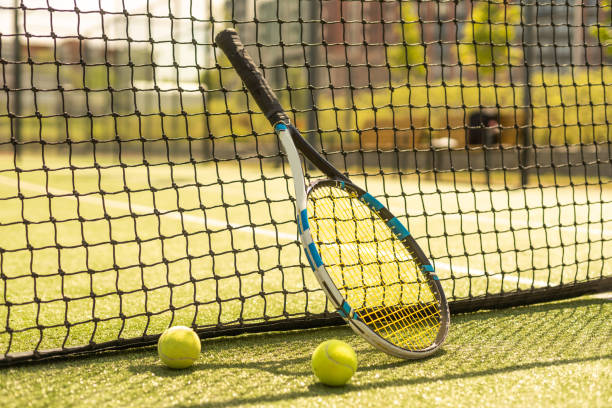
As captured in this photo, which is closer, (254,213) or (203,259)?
(203,259)

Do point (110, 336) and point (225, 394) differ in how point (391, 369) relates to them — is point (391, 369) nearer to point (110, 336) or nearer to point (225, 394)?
point (225, 394)

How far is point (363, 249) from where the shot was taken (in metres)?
2.13

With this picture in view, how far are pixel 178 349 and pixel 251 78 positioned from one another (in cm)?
87

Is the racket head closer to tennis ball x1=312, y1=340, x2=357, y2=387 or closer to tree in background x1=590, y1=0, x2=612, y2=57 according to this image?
tennis ball x1=312, y1=340, x2=357, y2=387

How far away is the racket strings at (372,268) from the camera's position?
6.52ft

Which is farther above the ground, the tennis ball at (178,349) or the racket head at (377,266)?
the racket head at (377,266)

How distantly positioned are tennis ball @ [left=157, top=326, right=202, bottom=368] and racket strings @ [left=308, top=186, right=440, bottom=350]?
430 mm

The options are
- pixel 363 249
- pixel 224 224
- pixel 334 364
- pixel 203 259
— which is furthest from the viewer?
pixel 224 224

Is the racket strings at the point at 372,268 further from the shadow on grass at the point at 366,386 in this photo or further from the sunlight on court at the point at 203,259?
the sunlight on court at the point at 203,259

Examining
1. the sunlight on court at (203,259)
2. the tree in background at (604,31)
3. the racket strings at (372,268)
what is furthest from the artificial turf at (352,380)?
the tree in background at (604,31)

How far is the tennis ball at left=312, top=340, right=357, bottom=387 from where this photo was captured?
1.67 m

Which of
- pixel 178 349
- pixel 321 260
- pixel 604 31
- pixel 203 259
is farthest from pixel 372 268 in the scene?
pixel 604 31

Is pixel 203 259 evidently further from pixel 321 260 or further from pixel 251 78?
pixel 321 260

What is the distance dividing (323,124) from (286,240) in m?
14.0
